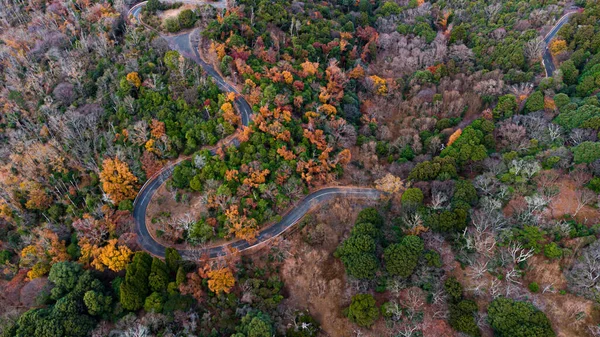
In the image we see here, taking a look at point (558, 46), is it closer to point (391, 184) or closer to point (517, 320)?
point (391, 184)

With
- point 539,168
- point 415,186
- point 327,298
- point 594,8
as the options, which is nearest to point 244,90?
point 415,186

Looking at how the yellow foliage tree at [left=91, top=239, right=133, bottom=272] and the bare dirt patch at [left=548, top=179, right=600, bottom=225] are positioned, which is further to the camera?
the bare dirt patch at [left=548, top=179, right=600, bottom=225]

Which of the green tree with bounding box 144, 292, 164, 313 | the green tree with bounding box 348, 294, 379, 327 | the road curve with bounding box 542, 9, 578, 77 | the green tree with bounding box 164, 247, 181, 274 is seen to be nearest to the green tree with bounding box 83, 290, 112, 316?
the green tree with bounding box 144, 292, 164, 313

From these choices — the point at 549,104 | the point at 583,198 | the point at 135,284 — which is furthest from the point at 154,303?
the point at 549,104

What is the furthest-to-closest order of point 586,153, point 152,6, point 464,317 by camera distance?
point 152,6
point 586,153
point 464,317

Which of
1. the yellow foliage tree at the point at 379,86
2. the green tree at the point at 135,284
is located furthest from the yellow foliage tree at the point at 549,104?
the green tree at the point at 135,284

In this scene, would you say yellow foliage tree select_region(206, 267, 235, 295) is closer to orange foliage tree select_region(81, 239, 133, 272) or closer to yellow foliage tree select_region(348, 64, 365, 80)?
orange foliage tree select_region(81, 239, 133, 272)
